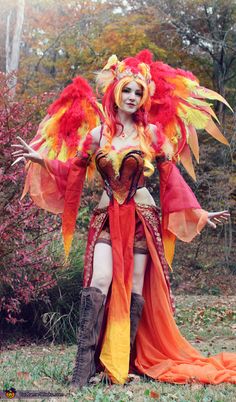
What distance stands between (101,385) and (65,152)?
1571 millimetres

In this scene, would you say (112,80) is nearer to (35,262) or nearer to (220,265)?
(35,262)

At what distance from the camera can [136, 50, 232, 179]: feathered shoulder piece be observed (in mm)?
4305

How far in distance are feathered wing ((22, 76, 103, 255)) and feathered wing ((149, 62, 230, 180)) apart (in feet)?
1.40

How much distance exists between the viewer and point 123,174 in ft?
13.2

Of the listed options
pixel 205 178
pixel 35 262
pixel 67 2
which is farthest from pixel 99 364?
pixel 67 2

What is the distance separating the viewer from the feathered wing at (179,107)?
14.1 feet

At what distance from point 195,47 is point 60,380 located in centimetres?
1199

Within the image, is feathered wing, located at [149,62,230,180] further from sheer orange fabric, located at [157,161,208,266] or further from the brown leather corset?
the brown leather corset

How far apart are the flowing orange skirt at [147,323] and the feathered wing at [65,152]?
0.25 meters

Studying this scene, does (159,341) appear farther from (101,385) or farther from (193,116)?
(193,116)

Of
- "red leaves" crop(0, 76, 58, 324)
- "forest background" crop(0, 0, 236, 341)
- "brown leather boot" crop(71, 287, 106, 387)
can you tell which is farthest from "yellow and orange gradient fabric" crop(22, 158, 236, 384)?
"forest background" crop(0, 0, 236, 341)

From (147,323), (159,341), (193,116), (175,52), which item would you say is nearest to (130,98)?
(193,116)

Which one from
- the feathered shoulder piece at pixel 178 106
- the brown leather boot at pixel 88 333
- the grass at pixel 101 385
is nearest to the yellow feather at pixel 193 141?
the feathered shoulder piece at pixel 178 106

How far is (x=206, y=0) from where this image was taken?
45.3 feet
